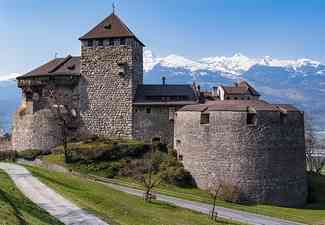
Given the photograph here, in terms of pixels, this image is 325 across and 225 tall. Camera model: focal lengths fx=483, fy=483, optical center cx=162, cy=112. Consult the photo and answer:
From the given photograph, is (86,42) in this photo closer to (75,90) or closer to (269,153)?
(75,90)

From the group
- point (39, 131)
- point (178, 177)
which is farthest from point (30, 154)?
point (178, 177)

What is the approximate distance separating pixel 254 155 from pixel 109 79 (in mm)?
20250

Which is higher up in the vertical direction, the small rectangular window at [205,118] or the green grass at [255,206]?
the small rectangular window at [205,118]

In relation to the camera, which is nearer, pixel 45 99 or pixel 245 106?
pixel 245 106

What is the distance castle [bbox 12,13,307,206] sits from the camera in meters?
48.4

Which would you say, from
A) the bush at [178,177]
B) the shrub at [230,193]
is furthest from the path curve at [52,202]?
the shrub at [230,193]

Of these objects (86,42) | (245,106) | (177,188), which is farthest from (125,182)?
(86,42)

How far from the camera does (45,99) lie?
5941 cm

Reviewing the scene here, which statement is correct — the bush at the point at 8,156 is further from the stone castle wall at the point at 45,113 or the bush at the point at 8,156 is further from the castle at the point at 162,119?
the castle at the point at 162,119

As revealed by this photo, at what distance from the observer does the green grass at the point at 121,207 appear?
28.0 meters

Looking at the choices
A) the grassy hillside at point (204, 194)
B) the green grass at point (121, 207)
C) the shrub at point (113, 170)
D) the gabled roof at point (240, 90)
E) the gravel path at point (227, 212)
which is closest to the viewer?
the green grass at point (121, 207)

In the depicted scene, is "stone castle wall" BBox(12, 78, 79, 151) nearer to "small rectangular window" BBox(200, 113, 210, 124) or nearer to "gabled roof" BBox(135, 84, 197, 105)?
"gabled roof" BBox(135, 84, 197, 105)

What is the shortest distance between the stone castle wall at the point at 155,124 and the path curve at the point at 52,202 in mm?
19543

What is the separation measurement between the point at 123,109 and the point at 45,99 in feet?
32.7
